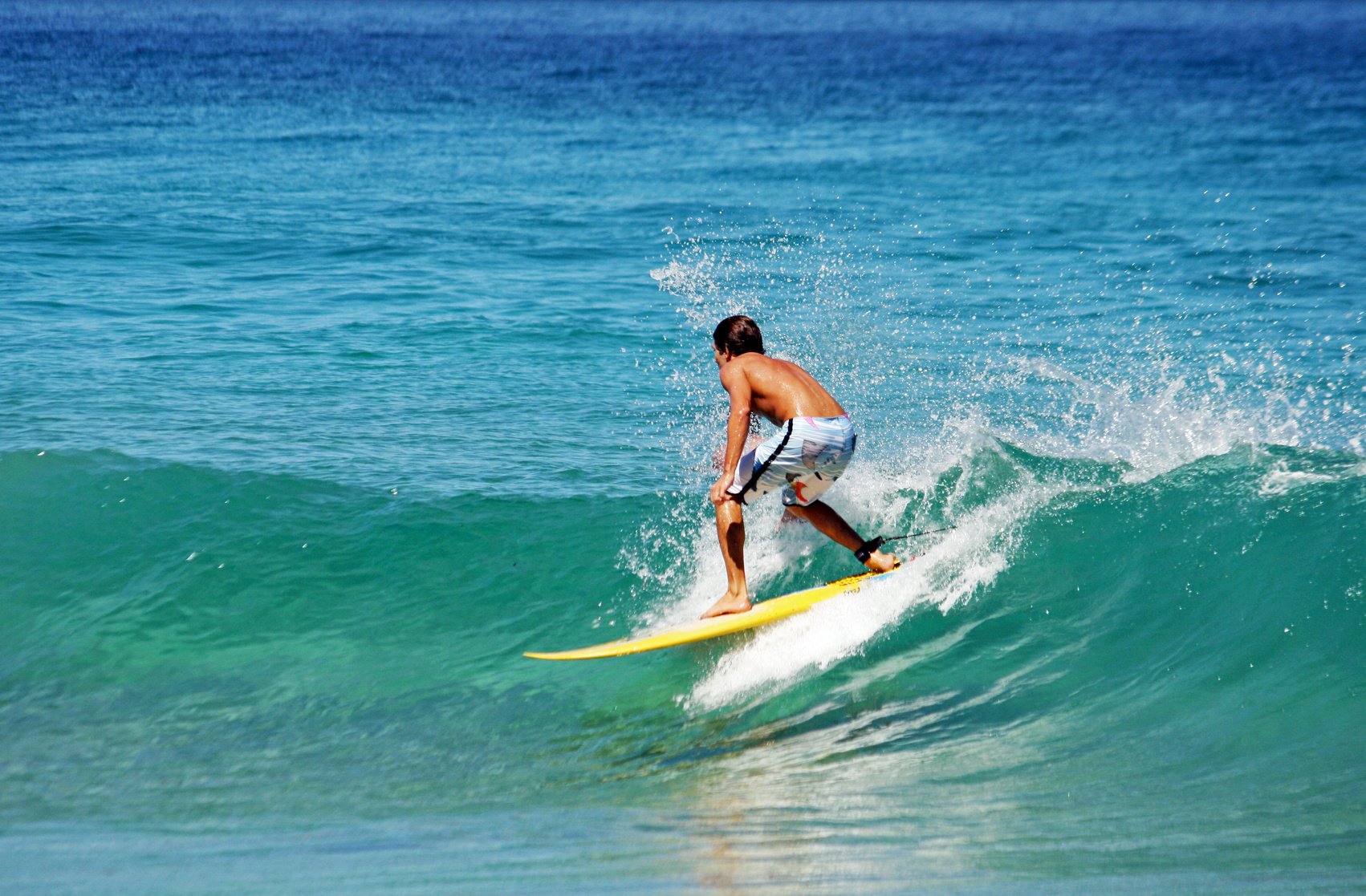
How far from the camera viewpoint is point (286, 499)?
8383 mm

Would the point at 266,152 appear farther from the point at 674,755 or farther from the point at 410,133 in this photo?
the point at 674,755

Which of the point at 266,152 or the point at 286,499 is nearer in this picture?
the point at 286,499

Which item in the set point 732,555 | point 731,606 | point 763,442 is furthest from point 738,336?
point 731,606

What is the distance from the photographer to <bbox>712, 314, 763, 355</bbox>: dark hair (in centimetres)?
651

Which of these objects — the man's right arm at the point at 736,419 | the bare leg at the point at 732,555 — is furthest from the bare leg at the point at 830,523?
the man's right arm at the point at 736,419

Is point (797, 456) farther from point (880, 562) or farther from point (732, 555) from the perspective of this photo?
point (880, 562)

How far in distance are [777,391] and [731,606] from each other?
3.78 feet

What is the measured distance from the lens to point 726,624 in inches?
252

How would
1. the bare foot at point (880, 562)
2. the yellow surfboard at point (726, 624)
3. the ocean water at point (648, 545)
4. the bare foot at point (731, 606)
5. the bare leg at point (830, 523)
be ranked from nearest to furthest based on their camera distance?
the ocean water at point (648, 545) < the yellow surfboard at point (726, 624) < the bare foot at point (731, 606) < the bare leg at point (830, 523) < the bare foot at point (880, 562)

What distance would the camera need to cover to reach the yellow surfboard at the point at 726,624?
6.26 metres

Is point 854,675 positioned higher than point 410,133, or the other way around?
point 410,133

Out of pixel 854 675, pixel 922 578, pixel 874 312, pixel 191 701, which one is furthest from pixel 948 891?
pixel 874 312

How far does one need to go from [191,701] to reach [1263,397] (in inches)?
354

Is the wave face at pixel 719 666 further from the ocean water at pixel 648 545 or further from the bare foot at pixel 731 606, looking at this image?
the bare foot at pixel 731 606
